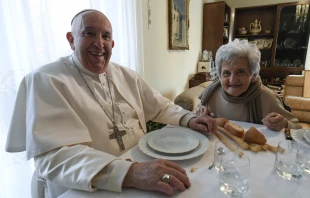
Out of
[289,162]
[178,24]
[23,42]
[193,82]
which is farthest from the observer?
[193,82]

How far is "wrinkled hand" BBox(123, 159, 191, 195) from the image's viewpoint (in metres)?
0.58

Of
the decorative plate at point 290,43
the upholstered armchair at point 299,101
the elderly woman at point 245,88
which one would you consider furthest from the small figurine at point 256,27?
the elderly woman at point 245,88

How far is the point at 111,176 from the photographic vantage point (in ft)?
2.00

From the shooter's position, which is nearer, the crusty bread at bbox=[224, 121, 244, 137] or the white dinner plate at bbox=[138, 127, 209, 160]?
the white dinner plate at bbox=[138, 127, 209, 160]

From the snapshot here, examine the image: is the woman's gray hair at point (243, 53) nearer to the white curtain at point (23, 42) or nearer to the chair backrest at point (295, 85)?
the white curtain at point (23, 42)

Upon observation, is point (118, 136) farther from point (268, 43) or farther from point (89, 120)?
point (268, 43)

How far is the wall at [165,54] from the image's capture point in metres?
2.39

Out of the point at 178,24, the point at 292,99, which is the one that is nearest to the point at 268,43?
the point at 292,99

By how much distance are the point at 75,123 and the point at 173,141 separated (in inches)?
16.9

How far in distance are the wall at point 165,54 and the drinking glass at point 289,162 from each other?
1.79 metres

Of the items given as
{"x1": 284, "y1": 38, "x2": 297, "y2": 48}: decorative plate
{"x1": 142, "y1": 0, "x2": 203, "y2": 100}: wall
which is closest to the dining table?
{"x1": 142, "y1": 0, "x2": 203, "y2": 100}: wall

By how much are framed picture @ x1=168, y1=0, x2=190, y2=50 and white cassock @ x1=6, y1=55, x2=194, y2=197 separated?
1.76 metres

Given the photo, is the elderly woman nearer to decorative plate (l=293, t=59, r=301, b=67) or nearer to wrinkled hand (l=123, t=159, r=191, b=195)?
wrinkled hand (l=123, t=159, r=191, b=195)

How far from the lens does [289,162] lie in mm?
697
